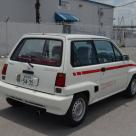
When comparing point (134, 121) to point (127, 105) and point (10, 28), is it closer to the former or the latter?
point (127, 105)

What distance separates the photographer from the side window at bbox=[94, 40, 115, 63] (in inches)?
252

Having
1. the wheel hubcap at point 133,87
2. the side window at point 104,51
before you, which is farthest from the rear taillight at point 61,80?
the wheel hubcap at point 133,87

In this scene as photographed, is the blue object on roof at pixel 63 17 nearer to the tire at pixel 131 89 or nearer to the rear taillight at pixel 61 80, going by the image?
the tire at pixel 131 89

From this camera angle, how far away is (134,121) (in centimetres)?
610

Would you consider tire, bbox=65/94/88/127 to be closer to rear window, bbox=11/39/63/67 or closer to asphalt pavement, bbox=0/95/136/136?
asphalt pavement, bbox=0/95/136/136

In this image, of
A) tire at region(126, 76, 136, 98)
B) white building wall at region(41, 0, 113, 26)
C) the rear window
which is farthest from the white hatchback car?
white building wall at region(41, 0, 113, 26)

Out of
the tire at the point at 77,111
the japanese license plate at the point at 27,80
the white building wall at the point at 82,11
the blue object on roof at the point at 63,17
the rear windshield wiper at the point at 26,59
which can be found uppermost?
the white building wall at the point at 82,11

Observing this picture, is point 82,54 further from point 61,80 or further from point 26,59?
point 26,59

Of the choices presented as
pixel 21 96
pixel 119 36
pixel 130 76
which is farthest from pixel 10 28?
pixel 119 36

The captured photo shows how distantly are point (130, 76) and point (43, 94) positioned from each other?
10.2ft

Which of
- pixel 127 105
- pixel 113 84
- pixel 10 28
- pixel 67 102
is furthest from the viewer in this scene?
pixel 10 28

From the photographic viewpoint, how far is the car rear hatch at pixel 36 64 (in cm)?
536

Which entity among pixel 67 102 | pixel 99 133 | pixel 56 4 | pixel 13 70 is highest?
pixel 56 4

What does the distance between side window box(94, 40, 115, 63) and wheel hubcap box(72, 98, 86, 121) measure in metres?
1.09
